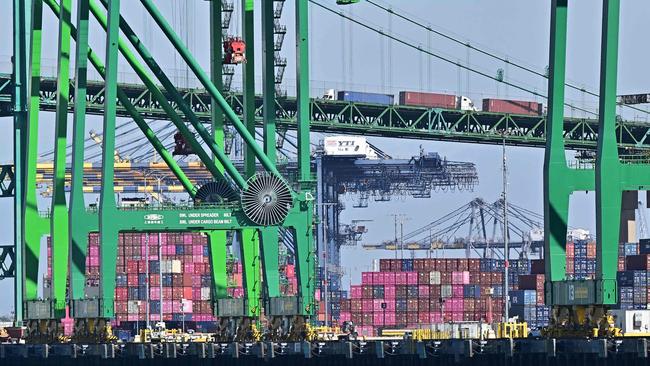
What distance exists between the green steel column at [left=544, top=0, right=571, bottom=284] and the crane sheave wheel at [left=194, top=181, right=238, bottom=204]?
66.1 ft

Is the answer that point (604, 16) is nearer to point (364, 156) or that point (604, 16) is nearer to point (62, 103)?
point (62, 103)

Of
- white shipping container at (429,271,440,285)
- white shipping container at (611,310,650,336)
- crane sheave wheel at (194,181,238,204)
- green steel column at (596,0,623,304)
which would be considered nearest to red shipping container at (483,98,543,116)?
white shipping container at (429,271,440,285)

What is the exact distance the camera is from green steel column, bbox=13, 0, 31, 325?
270 ft

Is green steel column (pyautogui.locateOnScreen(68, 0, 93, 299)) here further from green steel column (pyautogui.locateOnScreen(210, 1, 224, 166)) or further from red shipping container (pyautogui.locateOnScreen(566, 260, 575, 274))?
red shipping container (pyautogui.locateOnScreen(566, 260, 575, 274))

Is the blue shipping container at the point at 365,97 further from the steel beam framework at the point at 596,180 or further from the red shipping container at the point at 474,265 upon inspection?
the steel beam framework at the point at 596,180

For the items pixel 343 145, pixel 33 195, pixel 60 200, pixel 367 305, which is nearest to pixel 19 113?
pixel 33 195

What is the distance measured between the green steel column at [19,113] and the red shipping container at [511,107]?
2339 inches

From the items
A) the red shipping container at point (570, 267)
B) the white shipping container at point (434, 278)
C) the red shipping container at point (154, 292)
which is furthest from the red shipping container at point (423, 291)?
the red shipping container at point (154, 292)

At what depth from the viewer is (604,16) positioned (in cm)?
5122

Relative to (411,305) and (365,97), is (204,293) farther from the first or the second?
(365,97)

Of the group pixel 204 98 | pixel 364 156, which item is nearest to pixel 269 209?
pixel 204 98

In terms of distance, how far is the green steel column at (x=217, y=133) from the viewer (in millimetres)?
73688

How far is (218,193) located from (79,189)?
5.29 metres

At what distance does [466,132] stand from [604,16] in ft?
262
